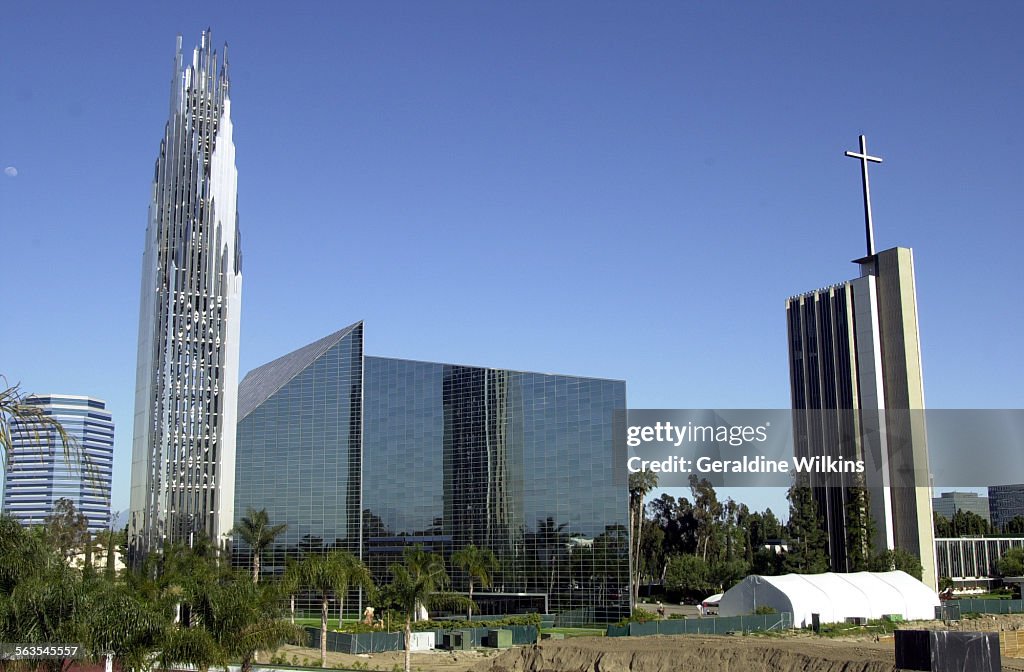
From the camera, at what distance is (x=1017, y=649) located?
48.2m

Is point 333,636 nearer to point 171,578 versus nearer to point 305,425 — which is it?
point 171,578

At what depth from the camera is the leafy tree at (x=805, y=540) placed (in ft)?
272

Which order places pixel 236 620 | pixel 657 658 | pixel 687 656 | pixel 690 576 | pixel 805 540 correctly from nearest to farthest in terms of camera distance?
pixel 236 620 < pixel 687 656 < pixel 657 658 < pixel 805 540 < pixel 690 576

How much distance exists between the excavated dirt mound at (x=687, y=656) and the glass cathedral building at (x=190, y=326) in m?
19.9

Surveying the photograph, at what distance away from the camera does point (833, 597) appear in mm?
60125

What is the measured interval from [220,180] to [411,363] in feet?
74.0

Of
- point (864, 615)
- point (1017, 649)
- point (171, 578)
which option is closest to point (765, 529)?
point (864, 615)

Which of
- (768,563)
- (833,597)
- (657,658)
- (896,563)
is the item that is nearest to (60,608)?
(657,658)

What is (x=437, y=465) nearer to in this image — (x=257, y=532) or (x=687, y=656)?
(x=257, y=532)

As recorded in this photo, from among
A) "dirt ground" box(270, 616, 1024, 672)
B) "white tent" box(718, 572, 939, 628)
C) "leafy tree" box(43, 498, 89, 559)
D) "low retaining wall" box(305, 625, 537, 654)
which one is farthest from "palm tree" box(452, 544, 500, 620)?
"leafy tree" box(43, 498, 89, 559)

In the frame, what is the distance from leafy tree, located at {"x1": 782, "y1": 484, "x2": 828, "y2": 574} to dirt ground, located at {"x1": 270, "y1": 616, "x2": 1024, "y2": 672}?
33650 millimetres

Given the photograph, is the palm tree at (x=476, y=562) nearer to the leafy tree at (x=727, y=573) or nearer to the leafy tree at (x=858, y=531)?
the leafy tree at (x=727, y=573)

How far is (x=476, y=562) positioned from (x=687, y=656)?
99.5 feet

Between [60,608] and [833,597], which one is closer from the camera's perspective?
[60,608]
